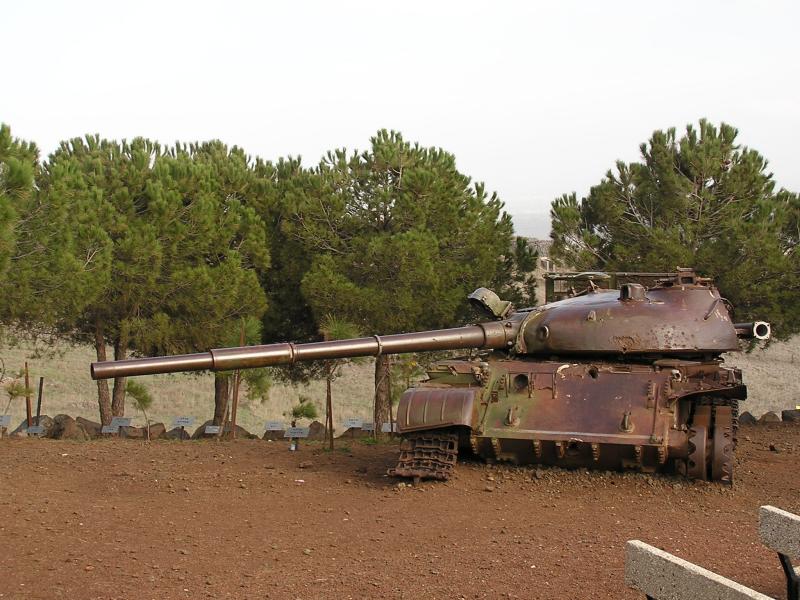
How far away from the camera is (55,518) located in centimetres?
917

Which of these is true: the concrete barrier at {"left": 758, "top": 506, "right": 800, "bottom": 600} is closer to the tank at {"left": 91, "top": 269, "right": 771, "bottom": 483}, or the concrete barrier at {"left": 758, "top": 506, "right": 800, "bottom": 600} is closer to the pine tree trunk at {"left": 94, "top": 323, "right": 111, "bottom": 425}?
the tank at {"left": 91, "top": 269, "right": 771, "bottom": 483}

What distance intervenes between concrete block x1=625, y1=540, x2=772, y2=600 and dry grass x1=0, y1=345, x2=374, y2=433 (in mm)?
19714

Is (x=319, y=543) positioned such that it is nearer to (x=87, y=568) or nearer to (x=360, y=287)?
(x=87, y=568)

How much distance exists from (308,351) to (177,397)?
19.6m

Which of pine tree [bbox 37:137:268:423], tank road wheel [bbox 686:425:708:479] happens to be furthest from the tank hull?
pine tree [bbox 37:137:268:423]

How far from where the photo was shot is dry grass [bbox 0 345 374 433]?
1028 inches

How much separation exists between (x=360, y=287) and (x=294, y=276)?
1.50 meters

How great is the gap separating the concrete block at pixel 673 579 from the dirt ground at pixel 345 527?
6.06ft

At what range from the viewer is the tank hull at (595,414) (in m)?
10.2

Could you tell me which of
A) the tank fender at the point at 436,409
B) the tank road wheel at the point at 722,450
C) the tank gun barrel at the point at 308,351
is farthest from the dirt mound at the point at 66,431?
the tank road wheel at the point at 722,450

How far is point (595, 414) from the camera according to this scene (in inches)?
407

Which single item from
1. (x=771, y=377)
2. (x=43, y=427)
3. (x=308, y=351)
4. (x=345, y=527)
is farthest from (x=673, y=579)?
(x=771, y=377)

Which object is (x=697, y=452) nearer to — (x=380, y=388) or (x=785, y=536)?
(x=785, y=536)

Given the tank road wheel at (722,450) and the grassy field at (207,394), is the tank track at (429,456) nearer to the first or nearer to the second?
the tank road wheel at (722,450)
